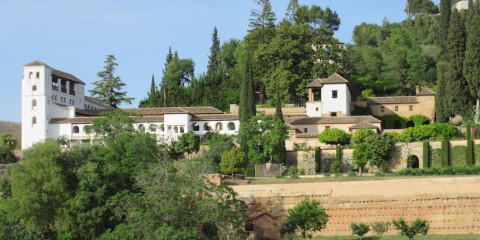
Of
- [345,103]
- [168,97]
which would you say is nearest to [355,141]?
[345,103]

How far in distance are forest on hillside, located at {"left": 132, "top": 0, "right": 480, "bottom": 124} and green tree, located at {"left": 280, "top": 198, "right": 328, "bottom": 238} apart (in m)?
17.2

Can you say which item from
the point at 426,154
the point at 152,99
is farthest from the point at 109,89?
the point at 426,154

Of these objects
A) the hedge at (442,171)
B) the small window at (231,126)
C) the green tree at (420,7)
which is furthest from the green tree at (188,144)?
the green tree at (420,7)

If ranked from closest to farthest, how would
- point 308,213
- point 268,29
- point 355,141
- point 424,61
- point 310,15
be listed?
point 308,213
point 355,141
point 268,29
point 424,61
point 310,15

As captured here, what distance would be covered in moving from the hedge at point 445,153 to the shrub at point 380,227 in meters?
9.75

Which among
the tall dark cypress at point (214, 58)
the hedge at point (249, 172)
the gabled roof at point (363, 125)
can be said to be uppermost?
the tall dark cypress at point (214, 58)

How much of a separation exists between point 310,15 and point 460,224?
137 feet

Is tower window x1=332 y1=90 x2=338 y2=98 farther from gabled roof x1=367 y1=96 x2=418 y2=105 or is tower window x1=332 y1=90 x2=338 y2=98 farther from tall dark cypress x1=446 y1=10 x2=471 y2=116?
tall dark cypress x1=446 y1=10 x2=471 y2=116

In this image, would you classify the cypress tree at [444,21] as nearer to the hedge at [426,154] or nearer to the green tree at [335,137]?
the green tree at [335,137]

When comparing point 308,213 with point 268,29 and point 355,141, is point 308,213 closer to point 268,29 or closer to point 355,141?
point 355,141

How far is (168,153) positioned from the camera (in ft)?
140

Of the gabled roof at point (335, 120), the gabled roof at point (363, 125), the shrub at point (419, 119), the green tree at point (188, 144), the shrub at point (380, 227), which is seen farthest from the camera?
the shrub at point (419, 119)

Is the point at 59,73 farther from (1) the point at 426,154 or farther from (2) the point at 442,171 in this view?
(2) the point at 442,171

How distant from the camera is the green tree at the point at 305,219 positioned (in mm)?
30422
